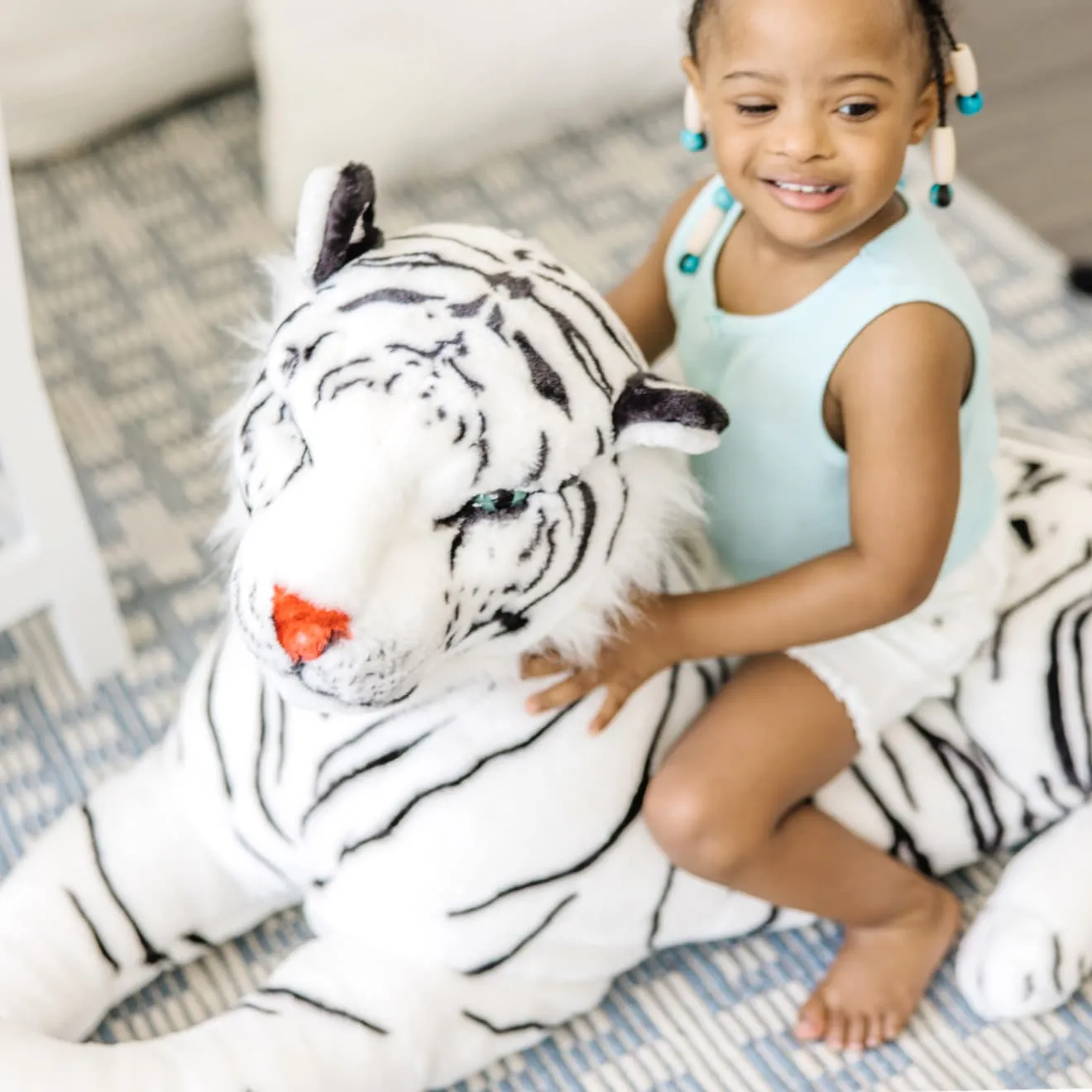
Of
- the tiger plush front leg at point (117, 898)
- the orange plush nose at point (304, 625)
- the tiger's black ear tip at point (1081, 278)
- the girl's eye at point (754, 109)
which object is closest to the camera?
the orange plush nose at point (304, 625)

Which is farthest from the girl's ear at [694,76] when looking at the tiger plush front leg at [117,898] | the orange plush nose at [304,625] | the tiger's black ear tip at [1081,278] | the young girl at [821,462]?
the tiger's black ear tip at [1081,278]

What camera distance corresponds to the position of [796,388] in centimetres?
86

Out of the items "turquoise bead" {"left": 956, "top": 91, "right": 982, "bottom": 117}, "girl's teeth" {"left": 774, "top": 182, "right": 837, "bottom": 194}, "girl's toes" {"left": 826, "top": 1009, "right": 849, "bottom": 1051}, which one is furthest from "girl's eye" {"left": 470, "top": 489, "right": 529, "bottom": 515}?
"girl's toes" {"left": 826, "top": 1009, "right": 849, "bottom": 1051}

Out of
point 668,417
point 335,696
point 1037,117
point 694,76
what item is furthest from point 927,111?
point 1037,117

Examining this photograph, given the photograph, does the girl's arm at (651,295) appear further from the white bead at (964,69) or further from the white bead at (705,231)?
the white bead at (964,69)

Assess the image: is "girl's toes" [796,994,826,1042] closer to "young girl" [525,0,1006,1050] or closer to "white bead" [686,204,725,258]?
"young girl" [525,0,1006,1050]

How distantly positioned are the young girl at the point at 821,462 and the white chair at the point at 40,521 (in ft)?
1.28

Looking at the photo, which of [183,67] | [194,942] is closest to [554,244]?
[183,67]

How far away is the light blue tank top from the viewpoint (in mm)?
837

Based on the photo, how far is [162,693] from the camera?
1.15 m

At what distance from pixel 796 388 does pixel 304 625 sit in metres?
0.33

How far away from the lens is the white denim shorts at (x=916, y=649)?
0.92 m

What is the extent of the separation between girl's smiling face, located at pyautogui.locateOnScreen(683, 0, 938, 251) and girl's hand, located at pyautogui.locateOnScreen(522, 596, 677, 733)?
226 mm

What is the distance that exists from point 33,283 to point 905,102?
0.95 meters
